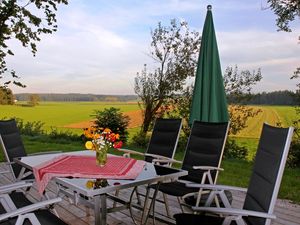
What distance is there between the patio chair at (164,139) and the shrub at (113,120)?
5410mm

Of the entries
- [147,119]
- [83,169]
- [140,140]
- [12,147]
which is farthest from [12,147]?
[147,119]

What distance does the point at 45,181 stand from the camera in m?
2.61

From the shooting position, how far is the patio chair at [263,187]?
6.31 ft

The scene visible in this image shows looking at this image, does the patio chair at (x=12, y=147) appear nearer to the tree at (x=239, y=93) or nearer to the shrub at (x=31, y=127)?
the tree at (x=239, y=93)

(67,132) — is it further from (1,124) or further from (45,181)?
(45,181)

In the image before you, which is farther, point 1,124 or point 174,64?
point 174,64

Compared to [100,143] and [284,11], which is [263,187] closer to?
[100,143]

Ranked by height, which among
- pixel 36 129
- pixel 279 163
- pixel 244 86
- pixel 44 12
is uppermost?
pixel 44 12

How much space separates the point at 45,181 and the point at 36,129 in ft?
33.3

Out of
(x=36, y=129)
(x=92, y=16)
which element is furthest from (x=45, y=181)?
(x=36, y=129)

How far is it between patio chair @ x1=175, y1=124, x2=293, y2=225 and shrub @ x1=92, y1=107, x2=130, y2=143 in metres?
7.53

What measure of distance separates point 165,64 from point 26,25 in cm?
479

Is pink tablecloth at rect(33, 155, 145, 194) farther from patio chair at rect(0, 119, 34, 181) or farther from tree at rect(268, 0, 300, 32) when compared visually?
tree at rect(268, 0, 300, 32)

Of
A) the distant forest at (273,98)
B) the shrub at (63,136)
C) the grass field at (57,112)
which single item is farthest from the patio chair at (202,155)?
the shrub at (63,136)
